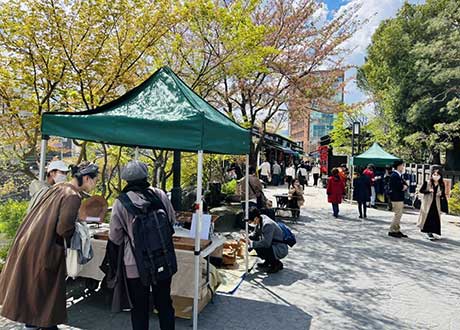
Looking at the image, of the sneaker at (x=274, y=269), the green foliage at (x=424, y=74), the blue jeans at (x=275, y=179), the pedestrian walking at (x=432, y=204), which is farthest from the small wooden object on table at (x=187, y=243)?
the blue jeans at (x=275, y=179)

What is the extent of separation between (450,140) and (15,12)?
63.3 feet

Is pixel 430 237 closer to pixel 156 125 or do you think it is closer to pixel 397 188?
pixel 397 188

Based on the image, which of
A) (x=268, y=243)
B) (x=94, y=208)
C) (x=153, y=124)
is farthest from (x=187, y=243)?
(x=94, y=208)

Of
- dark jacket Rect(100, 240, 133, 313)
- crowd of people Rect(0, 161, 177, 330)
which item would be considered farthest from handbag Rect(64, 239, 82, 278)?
dark jacket Rect(100, 240, 133, 313)

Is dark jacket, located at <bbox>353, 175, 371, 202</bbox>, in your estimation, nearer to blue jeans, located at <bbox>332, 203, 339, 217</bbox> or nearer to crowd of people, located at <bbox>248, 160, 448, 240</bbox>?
crowd of people, located at <bbox>248, 160, 448, 240</bbox>

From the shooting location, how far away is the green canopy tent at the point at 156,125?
3.53 meters

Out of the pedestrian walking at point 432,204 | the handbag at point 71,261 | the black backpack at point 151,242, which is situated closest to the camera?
the black backpack at point 151,242

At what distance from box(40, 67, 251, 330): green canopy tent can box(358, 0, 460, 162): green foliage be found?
15.0m

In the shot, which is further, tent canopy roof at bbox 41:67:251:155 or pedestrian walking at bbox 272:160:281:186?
pedestrian walking at bbox 272:160:281:186

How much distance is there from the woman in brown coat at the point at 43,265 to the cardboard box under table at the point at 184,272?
3.85 ft

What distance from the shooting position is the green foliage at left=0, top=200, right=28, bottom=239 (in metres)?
6.00

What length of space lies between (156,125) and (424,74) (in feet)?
58.8

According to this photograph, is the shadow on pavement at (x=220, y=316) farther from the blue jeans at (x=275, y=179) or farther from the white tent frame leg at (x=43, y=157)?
the blue jeans at (x=275, y=179)

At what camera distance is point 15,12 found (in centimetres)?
549
